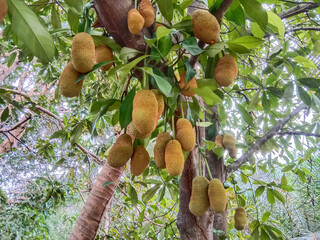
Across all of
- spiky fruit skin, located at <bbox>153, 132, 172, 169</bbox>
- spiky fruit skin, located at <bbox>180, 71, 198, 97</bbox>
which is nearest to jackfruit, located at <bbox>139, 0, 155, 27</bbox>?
spiky fruit skin, located at <bbox>180, 71, 198, 97</bbox>

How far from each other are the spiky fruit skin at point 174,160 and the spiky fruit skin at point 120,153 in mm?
96

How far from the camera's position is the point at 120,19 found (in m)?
0.52

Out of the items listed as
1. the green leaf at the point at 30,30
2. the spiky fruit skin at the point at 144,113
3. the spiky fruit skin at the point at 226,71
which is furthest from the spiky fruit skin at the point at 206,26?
the green leaf at the point at 30,30

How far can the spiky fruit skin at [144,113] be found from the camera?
0.44 meters

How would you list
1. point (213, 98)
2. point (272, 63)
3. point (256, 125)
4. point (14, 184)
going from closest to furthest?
point (213, 98) < point (272, 63) < point (256, 125) < point (14, 184)

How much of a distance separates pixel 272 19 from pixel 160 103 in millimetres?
320

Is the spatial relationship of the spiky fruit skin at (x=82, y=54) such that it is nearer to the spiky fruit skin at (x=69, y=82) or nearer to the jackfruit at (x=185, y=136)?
the spiky fruit skin at (x=69, y=82)

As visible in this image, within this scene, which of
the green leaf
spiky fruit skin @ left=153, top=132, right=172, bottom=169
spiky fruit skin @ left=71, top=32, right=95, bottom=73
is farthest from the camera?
spiky fruit skin @ left=153, top=132, right=172, bottom=169

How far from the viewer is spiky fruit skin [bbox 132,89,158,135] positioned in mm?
438

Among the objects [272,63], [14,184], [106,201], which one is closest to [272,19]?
[272,63]

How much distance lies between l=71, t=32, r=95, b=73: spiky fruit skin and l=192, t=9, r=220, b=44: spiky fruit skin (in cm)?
21

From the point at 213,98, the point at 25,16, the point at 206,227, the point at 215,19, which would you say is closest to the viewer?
the point at 25,16

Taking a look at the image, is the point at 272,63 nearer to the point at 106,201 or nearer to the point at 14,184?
the point at 106,201

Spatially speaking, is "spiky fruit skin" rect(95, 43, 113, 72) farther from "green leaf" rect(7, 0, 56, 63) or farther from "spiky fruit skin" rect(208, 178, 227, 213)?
"spiky fruit skin" rect(208, 178, 227, 213)
